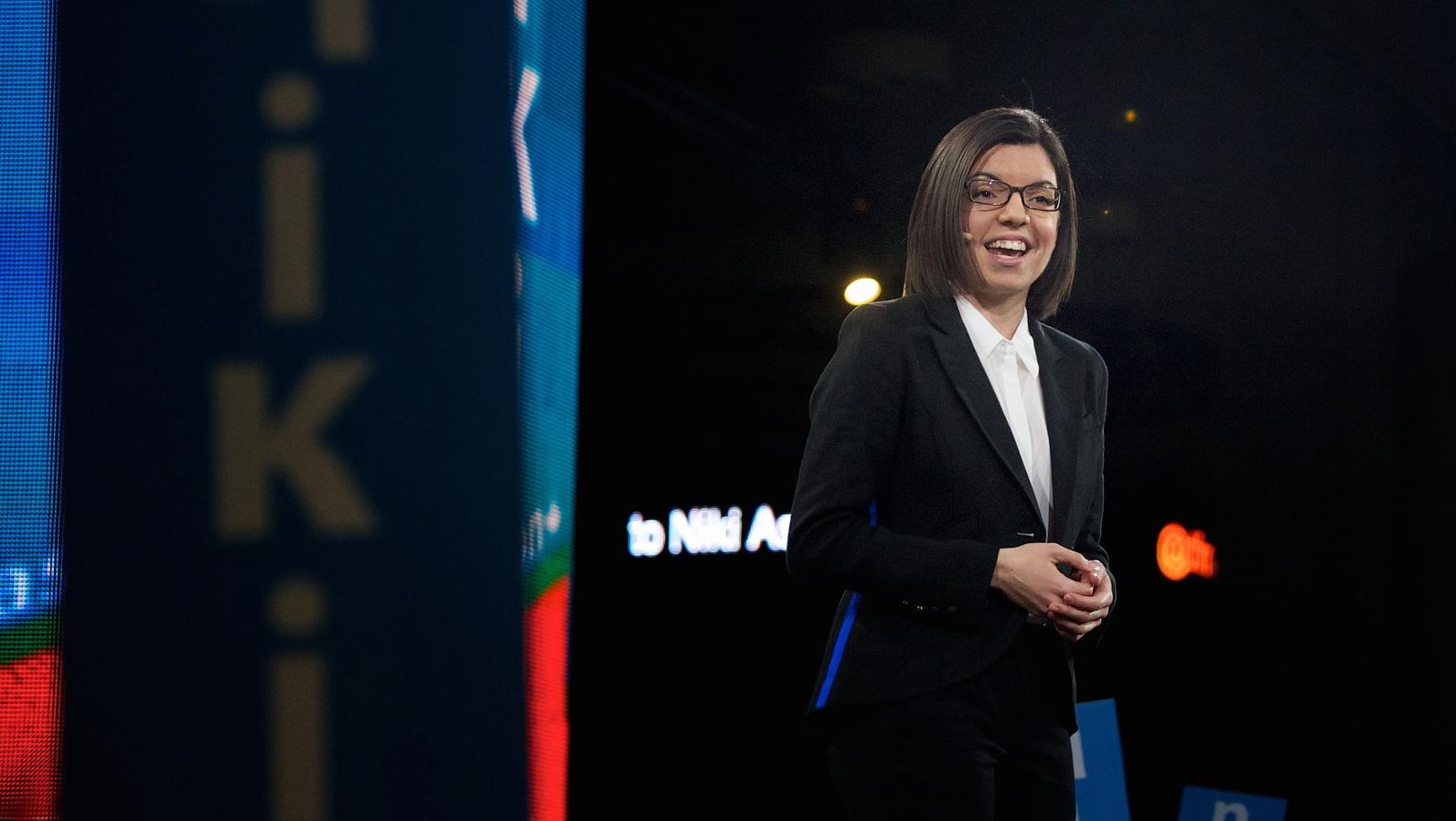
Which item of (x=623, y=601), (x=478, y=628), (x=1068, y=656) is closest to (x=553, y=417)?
(x=478, y=628)

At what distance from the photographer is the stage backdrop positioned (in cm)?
132

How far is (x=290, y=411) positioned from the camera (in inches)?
52.8

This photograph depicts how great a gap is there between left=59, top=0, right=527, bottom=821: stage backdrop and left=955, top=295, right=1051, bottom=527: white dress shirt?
0.68 m

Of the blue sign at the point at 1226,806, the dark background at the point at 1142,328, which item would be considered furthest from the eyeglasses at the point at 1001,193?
the blue sign at the point at 1226,806

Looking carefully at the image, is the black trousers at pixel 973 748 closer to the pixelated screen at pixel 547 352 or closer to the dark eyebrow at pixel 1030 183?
the pixelated screen at pixel 547 352

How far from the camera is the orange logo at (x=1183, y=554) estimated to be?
2.54 metres

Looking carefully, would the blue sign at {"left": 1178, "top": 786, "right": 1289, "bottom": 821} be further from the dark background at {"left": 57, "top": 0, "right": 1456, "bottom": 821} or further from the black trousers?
the black trousers

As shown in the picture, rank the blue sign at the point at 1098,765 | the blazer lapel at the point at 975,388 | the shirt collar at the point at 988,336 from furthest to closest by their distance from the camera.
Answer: the blue sign at the point at 1098,765
the shirt collar at the point at 988,336
the blazer lapel at the point at 975,388

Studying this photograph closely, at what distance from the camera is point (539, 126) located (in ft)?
4.80

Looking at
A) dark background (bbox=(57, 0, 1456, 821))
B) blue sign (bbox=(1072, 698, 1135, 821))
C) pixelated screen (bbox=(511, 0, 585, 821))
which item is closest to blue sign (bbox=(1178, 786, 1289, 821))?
dark background (bbox=(57, 0, 1456, 821))

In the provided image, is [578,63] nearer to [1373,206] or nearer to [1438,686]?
[1373,206]

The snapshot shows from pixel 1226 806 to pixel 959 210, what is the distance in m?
1.59

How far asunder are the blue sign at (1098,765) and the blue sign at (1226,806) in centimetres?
45

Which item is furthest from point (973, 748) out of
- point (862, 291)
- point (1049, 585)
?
point (862, 291)
